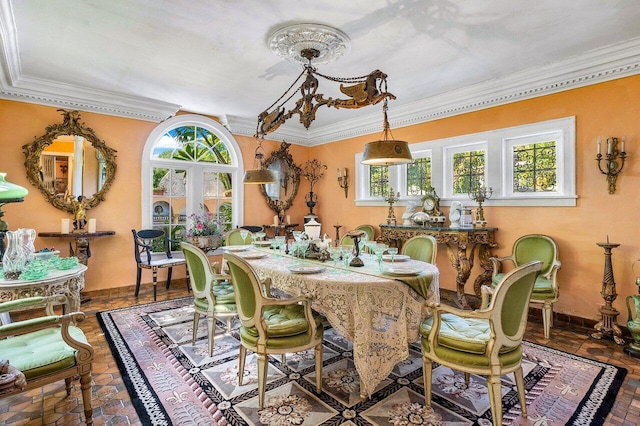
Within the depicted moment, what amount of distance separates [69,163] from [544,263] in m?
5.85

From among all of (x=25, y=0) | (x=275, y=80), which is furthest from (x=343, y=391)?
(x=25, y=0)

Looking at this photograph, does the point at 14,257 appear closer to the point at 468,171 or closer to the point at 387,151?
the point at 387,151

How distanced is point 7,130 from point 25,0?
2281 mm

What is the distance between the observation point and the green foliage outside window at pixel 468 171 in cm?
441

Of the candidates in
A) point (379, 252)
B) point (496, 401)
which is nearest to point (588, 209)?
point (379, 252)

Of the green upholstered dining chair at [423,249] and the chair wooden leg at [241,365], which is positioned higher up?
the green upholstered dining chair at [423,249]

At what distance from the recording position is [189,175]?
214 inches

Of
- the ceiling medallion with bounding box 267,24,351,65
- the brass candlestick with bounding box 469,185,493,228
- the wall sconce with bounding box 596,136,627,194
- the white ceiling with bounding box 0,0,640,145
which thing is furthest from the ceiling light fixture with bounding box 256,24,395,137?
the wall sconce with bounding box 596,136,627,194

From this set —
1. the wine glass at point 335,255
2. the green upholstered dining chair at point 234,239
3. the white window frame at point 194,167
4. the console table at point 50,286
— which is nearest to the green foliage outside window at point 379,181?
the white window frame at point 194,167

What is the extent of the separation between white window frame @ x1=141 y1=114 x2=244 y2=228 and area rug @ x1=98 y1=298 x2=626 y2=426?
2.47 metres

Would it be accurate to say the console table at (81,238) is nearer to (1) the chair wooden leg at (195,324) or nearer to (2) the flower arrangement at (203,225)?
(2) the flower arrangement at (203,225)

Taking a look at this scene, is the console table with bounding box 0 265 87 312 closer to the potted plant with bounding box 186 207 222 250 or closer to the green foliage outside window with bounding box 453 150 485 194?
the potted plant with bounding box 186 207 222 250

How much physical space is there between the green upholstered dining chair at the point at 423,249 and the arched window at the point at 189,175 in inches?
133

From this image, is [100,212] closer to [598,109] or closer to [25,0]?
[25,0]
